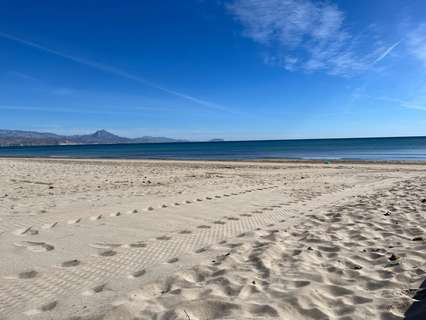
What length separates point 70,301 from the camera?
3.35m

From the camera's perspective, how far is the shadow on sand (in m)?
2.89

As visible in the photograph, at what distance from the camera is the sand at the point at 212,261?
3.20 m

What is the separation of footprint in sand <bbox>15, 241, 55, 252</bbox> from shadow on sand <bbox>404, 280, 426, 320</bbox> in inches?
181

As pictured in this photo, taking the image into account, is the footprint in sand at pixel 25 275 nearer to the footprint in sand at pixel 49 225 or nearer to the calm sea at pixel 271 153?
the footprint in sand at pixel 49 225

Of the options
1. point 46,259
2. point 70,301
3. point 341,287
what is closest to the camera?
point 70,301

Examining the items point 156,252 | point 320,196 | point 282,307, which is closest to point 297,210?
point 320,196

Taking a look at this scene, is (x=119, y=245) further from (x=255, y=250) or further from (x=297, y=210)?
(x=297, y=210)

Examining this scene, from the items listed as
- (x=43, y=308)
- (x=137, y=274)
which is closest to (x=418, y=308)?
(x=137, y=274)

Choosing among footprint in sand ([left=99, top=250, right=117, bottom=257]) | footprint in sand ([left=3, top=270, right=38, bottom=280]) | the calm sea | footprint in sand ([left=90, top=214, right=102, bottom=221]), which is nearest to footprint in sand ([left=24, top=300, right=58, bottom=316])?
footprint in sand ([left=3, top=270, right=38, bottom=280])

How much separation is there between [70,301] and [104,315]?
54 centimetres

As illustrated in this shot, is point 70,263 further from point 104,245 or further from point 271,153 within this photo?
point 271,153

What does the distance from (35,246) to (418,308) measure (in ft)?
16.3

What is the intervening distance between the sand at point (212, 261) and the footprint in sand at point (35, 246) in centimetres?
1

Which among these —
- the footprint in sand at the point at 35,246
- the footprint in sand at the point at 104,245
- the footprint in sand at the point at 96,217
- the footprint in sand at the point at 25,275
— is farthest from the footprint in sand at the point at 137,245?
the footprint in sand at the point at 96,217
